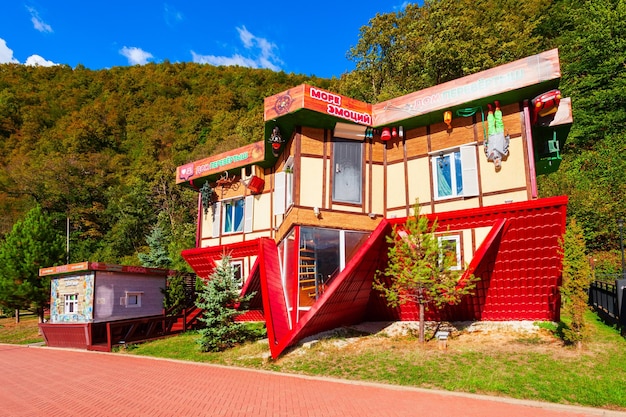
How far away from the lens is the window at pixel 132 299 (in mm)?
20312

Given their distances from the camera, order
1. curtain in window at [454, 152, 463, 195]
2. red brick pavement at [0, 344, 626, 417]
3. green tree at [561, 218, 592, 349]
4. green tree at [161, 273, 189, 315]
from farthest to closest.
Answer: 1. green tree at [161, 273, 189, 315]
2. curtain in window at [454, 152, 463, 195]
3. green tree at [561, 218, 592, 349]
4. red brick pavement at [0, 344, 626, 417]

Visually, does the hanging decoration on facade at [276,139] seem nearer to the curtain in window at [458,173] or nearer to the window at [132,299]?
the curtain in window at [458,173]

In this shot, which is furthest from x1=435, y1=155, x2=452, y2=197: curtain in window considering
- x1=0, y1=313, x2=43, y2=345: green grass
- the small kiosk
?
x1=0, y1=313, x2=43, y2=345: green grass

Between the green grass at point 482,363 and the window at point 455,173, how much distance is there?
4.55 meters

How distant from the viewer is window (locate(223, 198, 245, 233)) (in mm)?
18734

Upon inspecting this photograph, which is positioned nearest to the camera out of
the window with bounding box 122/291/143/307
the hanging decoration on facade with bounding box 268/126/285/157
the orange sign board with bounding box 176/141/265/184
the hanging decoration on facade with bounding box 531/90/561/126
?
the hanging decoration on facade with bounding box 531/90/561/126

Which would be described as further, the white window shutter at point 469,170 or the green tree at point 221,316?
the green tree at point 221,316

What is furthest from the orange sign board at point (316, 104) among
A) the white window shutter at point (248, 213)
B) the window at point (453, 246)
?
the white window shutter at point (248, 213)

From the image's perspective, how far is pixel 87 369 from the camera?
13.3 m

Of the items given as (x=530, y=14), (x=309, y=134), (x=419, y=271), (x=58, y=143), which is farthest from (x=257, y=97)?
(x=419, y=271)

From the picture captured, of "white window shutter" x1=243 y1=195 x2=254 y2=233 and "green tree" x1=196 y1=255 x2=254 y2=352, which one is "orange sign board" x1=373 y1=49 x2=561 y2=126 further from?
"green tree" x1=196 y1=255 x2=254 y2=352

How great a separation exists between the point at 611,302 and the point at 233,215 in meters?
15.8

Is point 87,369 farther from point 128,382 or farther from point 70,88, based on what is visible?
point 70,88

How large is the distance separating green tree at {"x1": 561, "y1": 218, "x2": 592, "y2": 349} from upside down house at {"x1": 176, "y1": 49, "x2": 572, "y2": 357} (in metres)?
0.37
